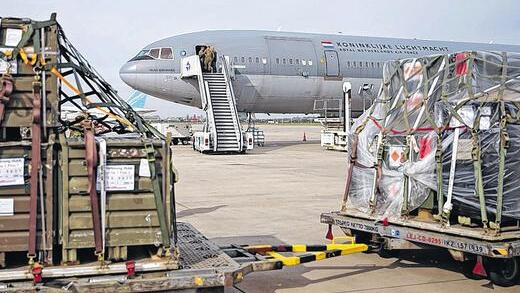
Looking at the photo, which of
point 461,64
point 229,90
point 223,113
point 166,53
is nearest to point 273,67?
point 229,90

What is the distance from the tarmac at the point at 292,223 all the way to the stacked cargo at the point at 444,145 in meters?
0.63

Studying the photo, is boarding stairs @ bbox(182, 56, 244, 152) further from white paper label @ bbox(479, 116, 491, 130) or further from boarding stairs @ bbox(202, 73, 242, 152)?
white paper label @ bbox(479, 116, 491, 130)

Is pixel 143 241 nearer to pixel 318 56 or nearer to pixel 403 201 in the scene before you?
pixel 403 201

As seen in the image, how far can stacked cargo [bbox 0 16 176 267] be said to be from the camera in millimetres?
4512

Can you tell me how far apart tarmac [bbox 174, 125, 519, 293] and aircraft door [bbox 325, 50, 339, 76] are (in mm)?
10057

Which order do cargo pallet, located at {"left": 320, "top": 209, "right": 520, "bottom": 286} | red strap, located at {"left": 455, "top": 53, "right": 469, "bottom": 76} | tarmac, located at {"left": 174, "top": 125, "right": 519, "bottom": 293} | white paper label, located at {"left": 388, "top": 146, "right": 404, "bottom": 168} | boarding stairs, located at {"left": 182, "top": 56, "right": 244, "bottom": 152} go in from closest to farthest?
cargo pallet, located at {"left": 320, "top": 209, "right": 520, "bottom": 286}, tarmac, located at {"left": 174, "top": 125, "right": 519, "bottom": 293}, red strap, located at {"left": 455, "top": 53, "right": 469, "bottom": 76}, white paper label, located at {"left": 388, "top": 146, "right": 404, "bottom": 168}, boarding stairs, located at {"left": 182, "top": 56, "right": 244, "bottom": 152}

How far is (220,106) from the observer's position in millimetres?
27906

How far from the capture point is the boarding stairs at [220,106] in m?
27.1

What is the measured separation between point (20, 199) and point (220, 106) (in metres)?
23.5

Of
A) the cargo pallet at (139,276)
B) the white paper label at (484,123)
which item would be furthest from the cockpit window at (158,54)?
the cargo pallet at (139,276)

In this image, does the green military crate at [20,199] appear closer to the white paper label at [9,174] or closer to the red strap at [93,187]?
the white paper label at [9,174]

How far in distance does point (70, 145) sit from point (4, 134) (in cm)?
53

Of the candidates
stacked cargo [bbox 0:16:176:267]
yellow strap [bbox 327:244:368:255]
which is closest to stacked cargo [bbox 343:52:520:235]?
yellow strap [bbox 327:244:368:255]

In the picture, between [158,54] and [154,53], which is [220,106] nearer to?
[158,54]
